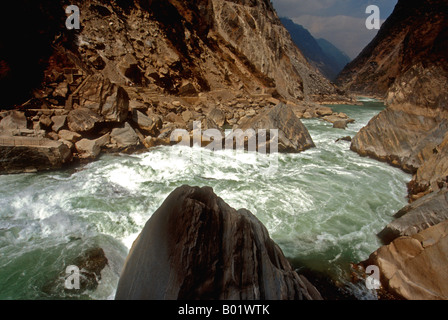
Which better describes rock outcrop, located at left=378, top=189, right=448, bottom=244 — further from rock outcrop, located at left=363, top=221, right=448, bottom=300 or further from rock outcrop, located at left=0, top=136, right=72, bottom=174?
rock outcrop, located at left=0, top=136, right=72, bottom=174

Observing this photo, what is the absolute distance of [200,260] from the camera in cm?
242

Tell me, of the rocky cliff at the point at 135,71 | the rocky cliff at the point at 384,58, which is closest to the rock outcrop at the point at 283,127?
the rocky cliff at the point at 135,71

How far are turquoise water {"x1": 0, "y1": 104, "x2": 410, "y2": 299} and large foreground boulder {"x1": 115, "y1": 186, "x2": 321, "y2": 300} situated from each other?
1.64m

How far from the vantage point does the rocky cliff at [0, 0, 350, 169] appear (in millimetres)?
9234

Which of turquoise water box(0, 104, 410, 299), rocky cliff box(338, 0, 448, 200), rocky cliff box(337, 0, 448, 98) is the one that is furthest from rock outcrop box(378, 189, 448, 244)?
rocky cliff box(337, 0, 448, 98)

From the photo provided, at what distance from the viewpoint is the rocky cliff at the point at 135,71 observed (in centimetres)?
923

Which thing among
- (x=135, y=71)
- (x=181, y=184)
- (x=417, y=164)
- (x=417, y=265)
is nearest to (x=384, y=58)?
(x=417, y=164)

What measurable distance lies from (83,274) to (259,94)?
20200mm

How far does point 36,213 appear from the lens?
527 cm

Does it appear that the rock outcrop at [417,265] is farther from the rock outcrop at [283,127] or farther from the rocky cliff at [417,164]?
the rock outcrop at [283,127]

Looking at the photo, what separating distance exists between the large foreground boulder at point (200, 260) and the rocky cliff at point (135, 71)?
6.93m

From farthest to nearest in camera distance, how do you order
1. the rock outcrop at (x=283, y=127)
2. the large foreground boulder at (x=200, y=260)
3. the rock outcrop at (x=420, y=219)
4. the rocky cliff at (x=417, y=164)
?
the rock outcrop at (x=283, y=127), the rock outcrop at (x=420, y=219), the rocky cliff at (x=417, y=164), the large foreground boulder at (x=200, y=260)

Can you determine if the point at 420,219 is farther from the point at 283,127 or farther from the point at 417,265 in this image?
the point at 283,127

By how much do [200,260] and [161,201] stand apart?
13.0ft
